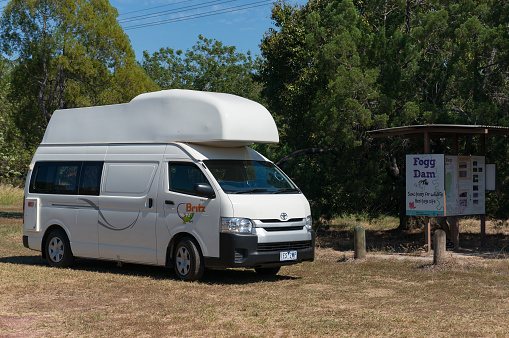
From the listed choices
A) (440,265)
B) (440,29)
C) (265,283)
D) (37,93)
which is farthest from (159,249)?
(37,93)

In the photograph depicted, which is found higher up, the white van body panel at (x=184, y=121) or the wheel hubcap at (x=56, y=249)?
the white van body panel at (x=184, y=121)

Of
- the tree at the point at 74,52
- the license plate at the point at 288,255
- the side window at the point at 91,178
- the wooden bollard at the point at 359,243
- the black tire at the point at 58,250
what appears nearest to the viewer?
the license plate at the point at 288,255

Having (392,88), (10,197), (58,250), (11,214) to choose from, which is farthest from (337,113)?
(10,197)

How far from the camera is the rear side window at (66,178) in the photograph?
13.0 m

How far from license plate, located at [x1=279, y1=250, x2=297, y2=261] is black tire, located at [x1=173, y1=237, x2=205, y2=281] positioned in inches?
51.3

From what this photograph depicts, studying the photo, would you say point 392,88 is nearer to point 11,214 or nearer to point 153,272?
point 153,272

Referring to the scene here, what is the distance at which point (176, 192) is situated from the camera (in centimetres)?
1163

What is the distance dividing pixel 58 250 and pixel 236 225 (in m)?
4.61

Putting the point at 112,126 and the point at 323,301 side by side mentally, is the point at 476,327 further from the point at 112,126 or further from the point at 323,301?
the point at 112,126

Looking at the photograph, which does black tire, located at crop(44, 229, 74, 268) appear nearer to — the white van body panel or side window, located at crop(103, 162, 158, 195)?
side window, located at crop(103, 162, 158, 195)

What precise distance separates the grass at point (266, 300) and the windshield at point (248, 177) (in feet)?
5.13

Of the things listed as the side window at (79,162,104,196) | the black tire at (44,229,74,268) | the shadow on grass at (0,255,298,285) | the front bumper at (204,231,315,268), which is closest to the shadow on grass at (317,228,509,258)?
the shadow on grass at (0,255,298,285)

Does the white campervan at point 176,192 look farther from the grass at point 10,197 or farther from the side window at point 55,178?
the grass at point 10,197

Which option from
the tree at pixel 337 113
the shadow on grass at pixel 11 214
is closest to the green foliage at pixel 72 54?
the shadow on grass at pixel 11 214
